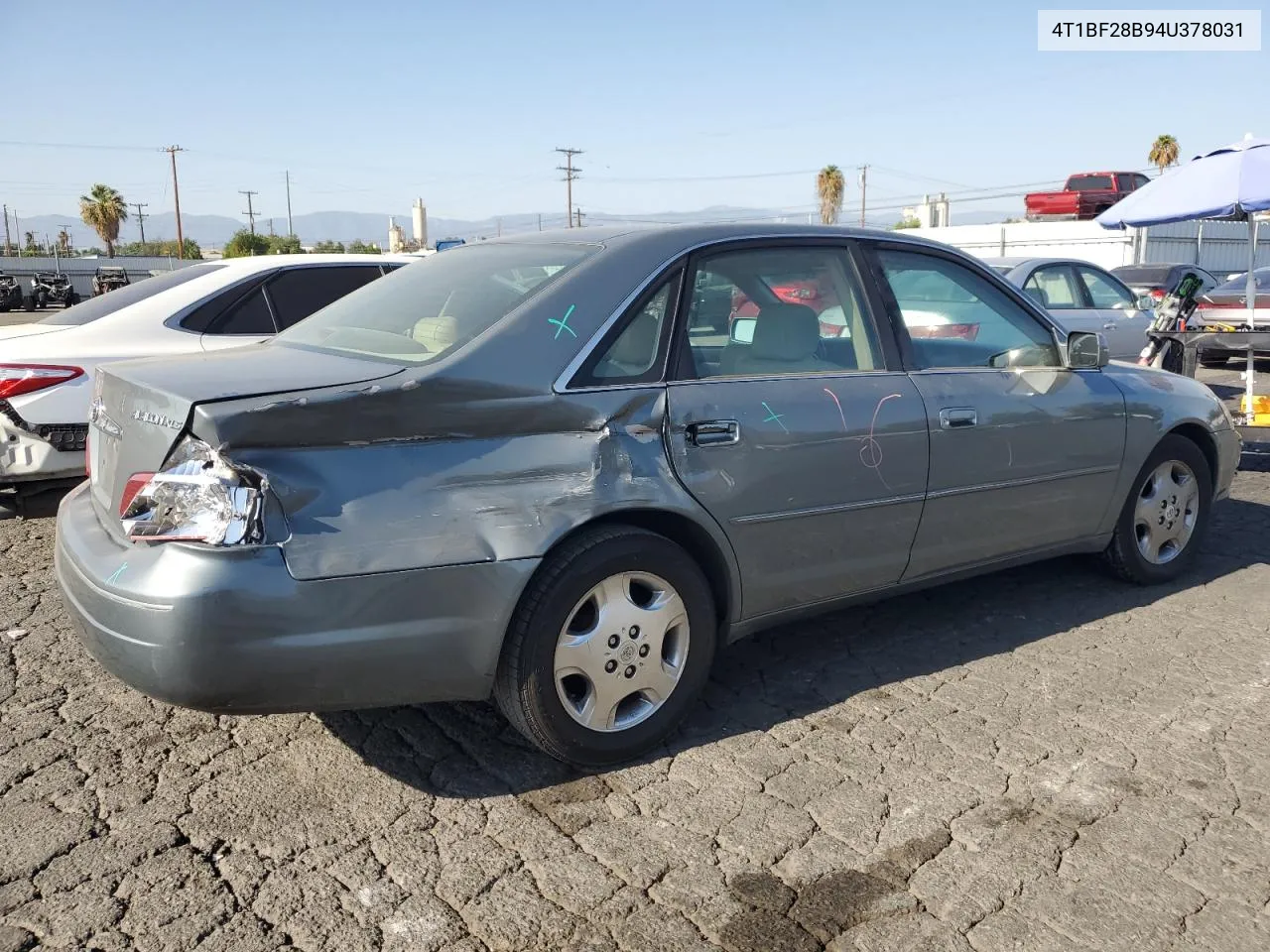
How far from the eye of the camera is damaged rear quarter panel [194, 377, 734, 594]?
2637 millimetres

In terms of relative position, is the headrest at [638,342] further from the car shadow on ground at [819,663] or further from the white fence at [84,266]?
the white fence at [84,266]

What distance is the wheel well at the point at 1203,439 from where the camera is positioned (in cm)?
497

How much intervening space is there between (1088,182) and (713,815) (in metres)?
33.0

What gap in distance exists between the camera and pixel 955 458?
12.9 ft

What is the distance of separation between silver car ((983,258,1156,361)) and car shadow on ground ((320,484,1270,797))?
4.79 meters

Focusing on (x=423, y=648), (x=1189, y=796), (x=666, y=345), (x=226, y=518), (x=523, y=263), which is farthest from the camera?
(x=523, y=263)

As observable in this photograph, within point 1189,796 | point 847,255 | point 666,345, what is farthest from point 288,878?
point 847,255

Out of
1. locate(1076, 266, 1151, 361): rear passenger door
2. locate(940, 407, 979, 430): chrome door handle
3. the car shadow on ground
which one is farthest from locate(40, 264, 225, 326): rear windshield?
locate(1076, 266, 1151, 361): rear passenger door

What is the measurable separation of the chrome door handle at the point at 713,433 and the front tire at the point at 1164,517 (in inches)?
92.5

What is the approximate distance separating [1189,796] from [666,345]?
2.05 meters

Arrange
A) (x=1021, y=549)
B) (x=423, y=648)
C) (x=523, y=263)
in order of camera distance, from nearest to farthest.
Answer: (x=423, y=648)
(x=523, y=263)
(x=1021, y=549)

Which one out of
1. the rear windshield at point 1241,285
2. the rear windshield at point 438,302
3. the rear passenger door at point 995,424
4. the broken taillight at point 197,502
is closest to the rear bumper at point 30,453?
the rear windshield at point 438,302

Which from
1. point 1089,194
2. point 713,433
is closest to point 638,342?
point 713,433

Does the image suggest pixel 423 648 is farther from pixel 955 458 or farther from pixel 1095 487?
pixel 1095 487
